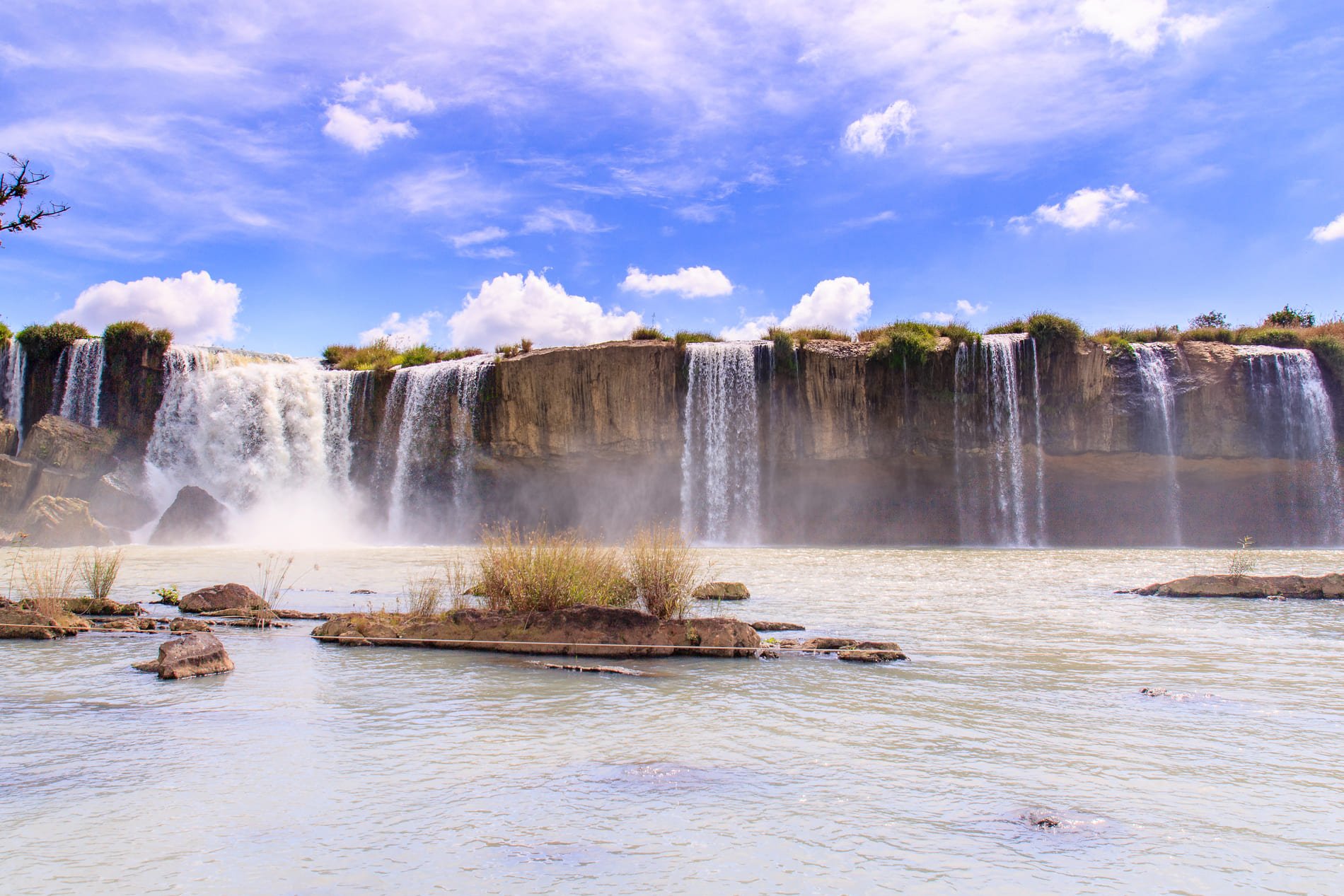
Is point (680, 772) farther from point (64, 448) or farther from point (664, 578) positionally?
point (64, 448)

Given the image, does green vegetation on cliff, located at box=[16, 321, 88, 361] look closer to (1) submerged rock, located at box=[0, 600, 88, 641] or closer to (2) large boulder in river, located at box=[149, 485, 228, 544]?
(2) large boulder in river, located at box=[149, 485, 228, 544]

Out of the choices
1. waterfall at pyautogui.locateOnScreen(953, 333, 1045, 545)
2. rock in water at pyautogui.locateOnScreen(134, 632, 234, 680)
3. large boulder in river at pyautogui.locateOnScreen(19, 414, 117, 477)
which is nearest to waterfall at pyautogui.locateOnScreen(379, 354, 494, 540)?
large boulder in river at pyautogui.locateOnScreen(19, 414, 117, 477)

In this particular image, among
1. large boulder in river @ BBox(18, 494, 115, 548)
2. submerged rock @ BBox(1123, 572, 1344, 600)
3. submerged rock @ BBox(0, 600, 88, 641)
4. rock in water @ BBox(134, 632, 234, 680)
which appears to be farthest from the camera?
large boulder in river @ BBox(18, 494, 115, 548)

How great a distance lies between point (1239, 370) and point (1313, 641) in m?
28.8

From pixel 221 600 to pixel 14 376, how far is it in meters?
33.3

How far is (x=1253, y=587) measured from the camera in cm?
1490

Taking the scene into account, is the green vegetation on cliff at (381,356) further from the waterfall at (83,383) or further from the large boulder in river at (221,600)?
the large boulder in river at (221,600)

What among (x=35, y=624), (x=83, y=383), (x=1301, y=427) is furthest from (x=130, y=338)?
(x=1301, y=427)

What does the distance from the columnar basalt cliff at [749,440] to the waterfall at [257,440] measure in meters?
0.08

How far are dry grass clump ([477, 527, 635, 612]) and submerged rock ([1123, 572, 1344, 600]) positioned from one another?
9792 mm

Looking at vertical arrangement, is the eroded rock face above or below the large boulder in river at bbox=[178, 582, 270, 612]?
below

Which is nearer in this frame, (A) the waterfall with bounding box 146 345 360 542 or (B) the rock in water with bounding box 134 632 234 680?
(B) the rock in water with bounding box 134 632 234 680

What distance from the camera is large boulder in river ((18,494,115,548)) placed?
2953 centimetres

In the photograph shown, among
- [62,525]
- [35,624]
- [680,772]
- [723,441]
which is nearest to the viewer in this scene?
[680,772]
